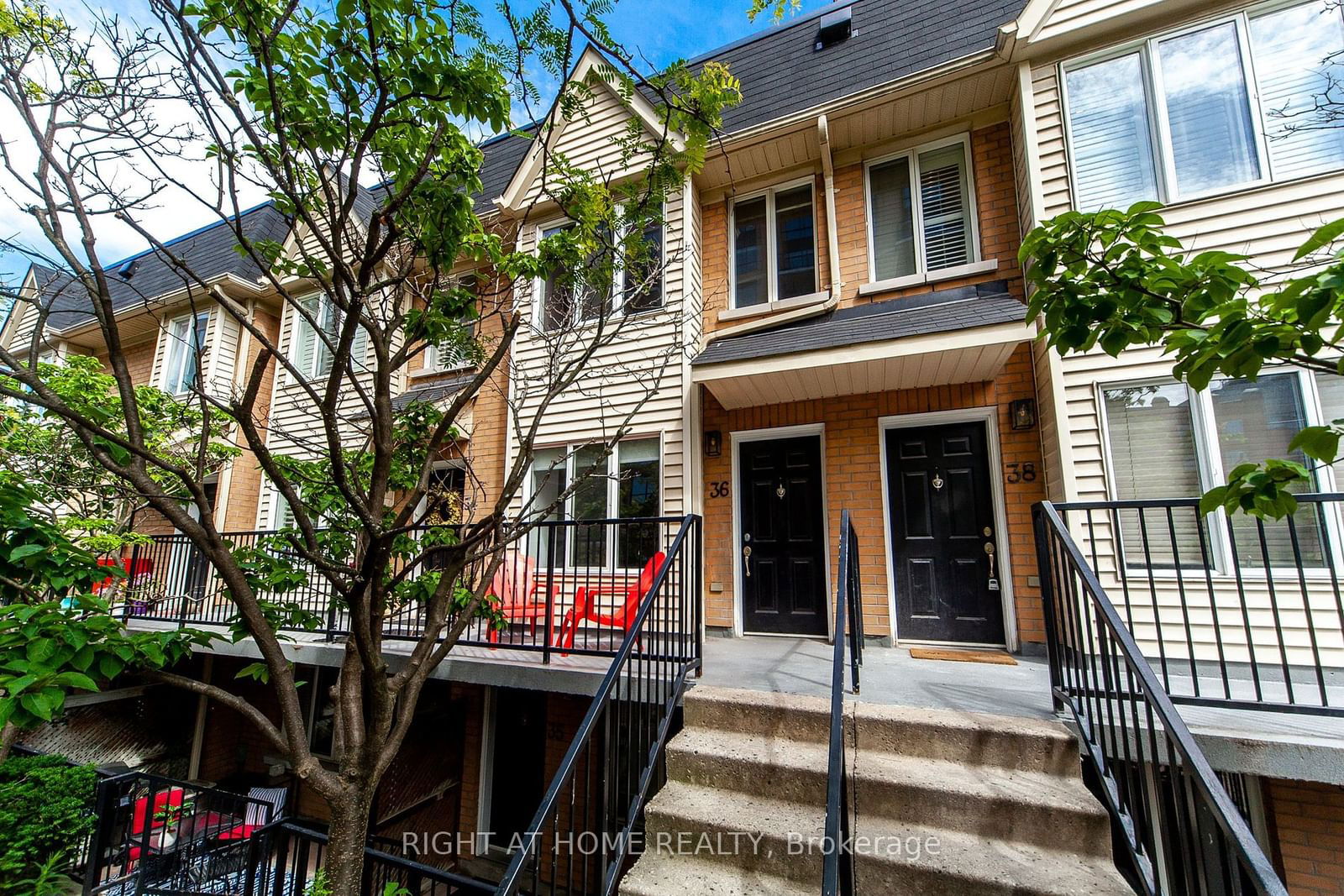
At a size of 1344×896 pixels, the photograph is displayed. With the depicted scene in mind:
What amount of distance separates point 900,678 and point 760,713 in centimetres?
132

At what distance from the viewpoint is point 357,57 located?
2.34 meters

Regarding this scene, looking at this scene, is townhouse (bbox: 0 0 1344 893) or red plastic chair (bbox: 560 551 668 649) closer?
townhouse (bbox: 0 0 1344 893)

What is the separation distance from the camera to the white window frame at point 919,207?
5.70m

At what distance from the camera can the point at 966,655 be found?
Result: 469cm

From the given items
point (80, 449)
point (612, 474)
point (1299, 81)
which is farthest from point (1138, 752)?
point (80, 449)

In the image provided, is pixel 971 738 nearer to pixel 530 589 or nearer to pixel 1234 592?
pixel 1234 592

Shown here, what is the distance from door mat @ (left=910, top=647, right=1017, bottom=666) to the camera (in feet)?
14.7

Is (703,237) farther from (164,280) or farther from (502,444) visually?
(164,280)

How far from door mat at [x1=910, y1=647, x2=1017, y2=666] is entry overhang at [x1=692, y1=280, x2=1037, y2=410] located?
2.50 metres

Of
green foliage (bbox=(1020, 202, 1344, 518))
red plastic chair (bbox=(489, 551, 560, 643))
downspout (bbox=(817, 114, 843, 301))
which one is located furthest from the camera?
downspout (bbox=(817, 114, 843, 301))

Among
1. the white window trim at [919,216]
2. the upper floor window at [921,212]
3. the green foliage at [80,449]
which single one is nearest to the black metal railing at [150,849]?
the green foliage at [80,449]

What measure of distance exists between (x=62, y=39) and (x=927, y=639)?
7.19 metres

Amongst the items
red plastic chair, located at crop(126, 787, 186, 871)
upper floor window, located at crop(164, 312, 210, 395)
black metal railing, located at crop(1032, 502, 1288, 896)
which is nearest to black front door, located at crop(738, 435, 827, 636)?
black metal railing, located at crop(1032, 502, 1288, 896)

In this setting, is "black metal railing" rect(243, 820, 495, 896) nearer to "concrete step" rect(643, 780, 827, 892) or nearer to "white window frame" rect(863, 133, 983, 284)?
"concrete step" rect(643, 780, 827, 892)
